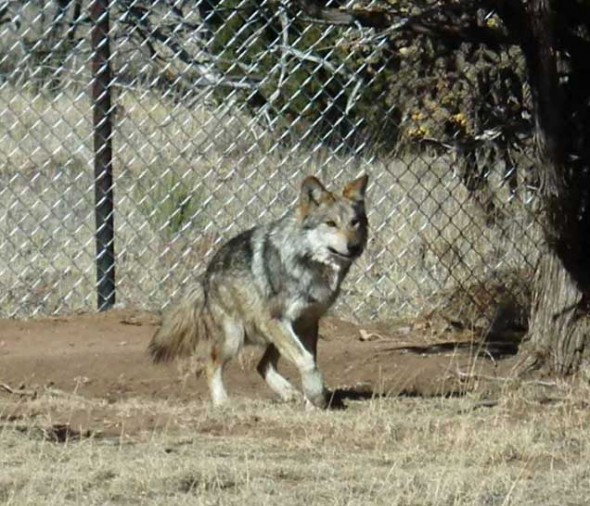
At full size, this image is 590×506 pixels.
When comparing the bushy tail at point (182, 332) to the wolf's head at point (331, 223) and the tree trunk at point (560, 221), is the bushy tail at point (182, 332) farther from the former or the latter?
the tree trunk at point (560, 221)

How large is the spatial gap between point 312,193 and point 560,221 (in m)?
1.29

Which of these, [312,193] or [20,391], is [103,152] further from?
[20,391]

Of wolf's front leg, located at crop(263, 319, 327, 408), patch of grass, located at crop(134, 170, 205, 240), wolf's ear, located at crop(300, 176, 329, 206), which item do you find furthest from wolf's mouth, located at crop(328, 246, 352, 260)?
patch of grass, located at crop(134, 170, 205, 240)

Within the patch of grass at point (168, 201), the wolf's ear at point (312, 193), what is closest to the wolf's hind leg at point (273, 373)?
the wolf's ear at point (312, 193)

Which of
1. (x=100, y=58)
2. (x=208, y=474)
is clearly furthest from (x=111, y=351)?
(x=208, y=474)

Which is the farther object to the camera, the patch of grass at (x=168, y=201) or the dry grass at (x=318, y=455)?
the patch of grass at (x=168, y=201)

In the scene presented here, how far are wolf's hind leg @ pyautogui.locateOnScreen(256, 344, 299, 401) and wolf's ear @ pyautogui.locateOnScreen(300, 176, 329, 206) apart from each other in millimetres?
777

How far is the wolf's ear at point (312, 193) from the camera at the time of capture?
776cm

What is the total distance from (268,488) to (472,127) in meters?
4.57

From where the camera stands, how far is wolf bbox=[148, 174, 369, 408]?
7.63 meters

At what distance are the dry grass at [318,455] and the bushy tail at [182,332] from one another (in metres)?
0.58

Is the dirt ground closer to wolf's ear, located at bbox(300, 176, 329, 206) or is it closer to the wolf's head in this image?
the wolf's head

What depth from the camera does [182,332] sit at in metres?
8.01

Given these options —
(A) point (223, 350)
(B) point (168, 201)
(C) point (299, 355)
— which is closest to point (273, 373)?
(A) point (223, 350)
